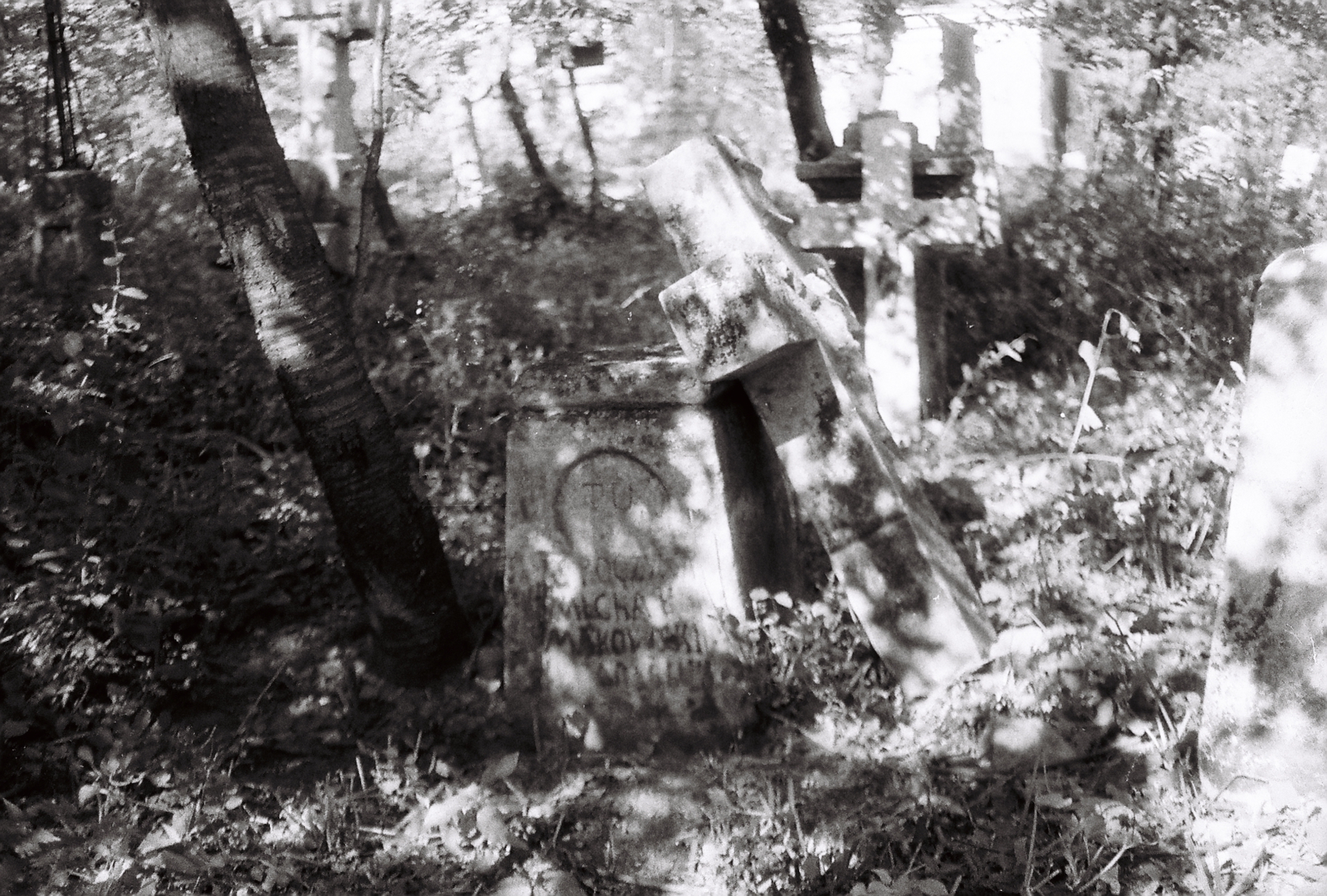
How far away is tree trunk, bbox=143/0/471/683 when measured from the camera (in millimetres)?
3379

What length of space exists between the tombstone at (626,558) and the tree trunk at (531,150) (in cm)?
249

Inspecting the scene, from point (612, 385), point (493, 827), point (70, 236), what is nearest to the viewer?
point (493, 827)

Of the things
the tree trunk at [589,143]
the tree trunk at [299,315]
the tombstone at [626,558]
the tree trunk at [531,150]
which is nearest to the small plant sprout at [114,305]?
the tree trunk at [299,315]

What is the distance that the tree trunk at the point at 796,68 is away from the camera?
5.81m

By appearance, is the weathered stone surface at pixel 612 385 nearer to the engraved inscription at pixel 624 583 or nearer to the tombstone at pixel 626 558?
the tombstone at pixel 626 558

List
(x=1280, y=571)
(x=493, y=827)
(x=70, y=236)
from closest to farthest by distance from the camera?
1. (x=1280, y=571)
2. (x=493, y=827)
3. (x=70, y=236)

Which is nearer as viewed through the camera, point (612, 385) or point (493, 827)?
point (493, 827)

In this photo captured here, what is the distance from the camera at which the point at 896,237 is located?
4.94 metres

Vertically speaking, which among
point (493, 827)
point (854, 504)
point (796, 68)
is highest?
point (796, 68)

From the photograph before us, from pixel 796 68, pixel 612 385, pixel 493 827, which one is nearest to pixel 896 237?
pixel 796 68

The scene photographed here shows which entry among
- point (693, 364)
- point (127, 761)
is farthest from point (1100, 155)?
point (127, 761)

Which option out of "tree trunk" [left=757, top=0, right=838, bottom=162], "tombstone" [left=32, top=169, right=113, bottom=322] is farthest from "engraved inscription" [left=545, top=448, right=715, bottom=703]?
"tombstone" [left=32, top=169, right=113, bottom=322]

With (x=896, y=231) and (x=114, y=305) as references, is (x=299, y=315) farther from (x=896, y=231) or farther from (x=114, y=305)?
(x=896, y=231)

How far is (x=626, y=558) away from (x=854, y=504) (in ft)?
2.53
